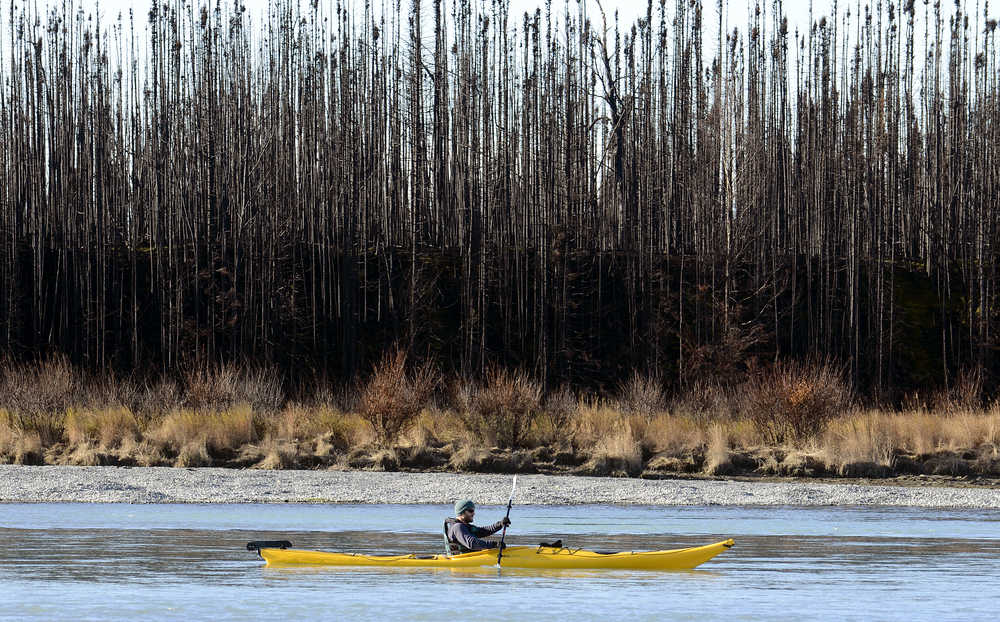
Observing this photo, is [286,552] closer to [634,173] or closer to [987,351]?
[634,173]

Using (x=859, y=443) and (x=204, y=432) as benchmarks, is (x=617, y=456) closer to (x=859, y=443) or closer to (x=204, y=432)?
(x=859, y=443)

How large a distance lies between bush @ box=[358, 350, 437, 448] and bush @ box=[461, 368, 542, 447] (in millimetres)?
1158

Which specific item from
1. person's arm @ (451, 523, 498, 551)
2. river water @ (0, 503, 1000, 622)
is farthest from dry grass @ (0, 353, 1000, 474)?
person's arm @ (451, 523, 498, 551)

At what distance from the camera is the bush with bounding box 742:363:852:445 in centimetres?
2588

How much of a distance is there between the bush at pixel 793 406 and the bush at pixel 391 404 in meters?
6.19

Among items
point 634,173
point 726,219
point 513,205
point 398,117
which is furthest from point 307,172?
point 726,219

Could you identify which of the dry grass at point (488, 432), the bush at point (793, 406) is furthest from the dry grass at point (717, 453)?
the bush at point (793, 406)

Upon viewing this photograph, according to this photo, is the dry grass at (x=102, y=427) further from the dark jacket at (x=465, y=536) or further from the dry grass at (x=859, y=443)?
the dark jacket at (x=465, y=536)

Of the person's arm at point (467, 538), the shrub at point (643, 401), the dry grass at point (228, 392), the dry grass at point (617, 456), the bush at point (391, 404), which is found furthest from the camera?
the shrub at point (643, 401)

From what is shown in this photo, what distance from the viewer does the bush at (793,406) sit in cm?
2588

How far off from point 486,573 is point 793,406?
12.6 metres

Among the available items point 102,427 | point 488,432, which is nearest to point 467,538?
point 488,432

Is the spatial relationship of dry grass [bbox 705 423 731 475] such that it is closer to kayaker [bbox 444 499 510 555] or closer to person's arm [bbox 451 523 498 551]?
kayaker [bbox 444 499 510 555]

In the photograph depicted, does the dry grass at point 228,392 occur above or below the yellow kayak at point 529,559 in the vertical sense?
below
